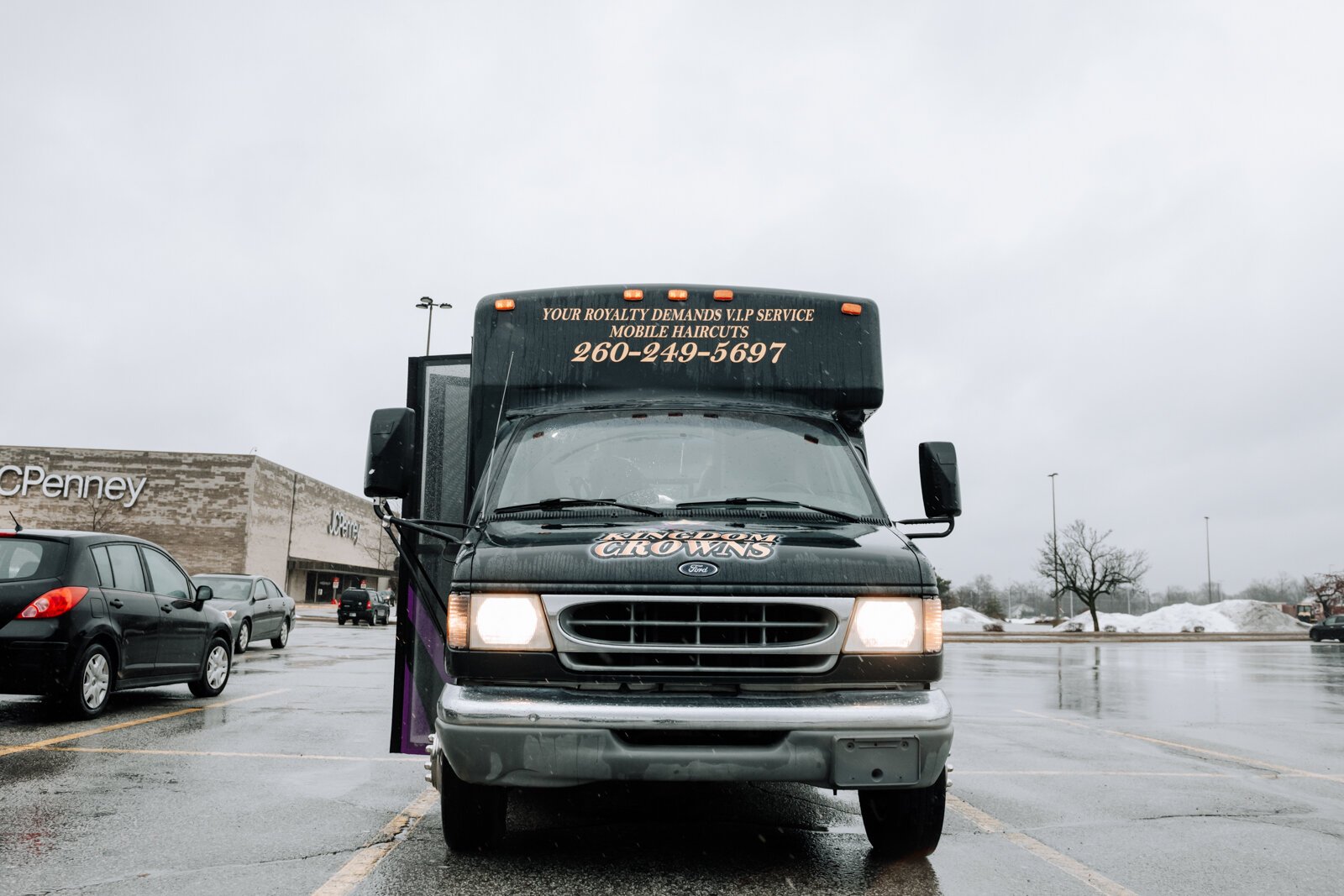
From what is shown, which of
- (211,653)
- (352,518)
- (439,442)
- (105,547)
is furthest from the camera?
(352,518)

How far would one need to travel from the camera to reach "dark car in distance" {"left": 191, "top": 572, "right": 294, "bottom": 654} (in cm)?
1770

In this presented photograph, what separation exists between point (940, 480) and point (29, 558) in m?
7.37

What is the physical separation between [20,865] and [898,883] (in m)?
3.66

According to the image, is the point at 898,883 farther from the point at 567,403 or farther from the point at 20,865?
the point at 20,865

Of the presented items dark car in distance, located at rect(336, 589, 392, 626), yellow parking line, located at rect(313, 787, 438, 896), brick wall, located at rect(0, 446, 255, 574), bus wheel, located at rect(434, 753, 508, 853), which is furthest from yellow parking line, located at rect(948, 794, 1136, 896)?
brick wall, located at rect(0, 446, 255, 574)

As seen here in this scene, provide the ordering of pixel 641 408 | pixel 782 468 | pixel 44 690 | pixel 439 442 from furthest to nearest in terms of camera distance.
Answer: pixel 44 690
pixel 439 442
pixel 641 408
pixel 782 468

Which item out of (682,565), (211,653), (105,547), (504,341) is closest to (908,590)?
(682,565)

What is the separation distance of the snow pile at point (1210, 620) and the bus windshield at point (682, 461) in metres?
60.4

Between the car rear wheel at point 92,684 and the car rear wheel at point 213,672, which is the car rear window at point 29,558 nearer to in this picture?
the car rear wheel at point 92,684

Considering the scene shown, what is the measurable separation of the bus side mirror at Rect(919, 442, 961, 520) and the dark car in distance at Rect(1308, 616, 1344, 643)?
1983 inches

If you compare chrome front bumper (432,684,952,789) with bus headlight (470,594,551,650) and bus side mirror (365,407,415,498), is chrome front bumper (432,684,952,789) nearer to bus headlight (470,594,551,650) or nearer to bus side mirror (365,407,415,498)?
bus headlight (470,594,551,650)

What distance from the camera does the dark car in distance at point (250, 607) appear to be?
17703 millimetres

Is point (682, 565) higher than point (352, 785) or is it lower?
higher

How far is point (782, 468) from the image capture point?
5.24 m
